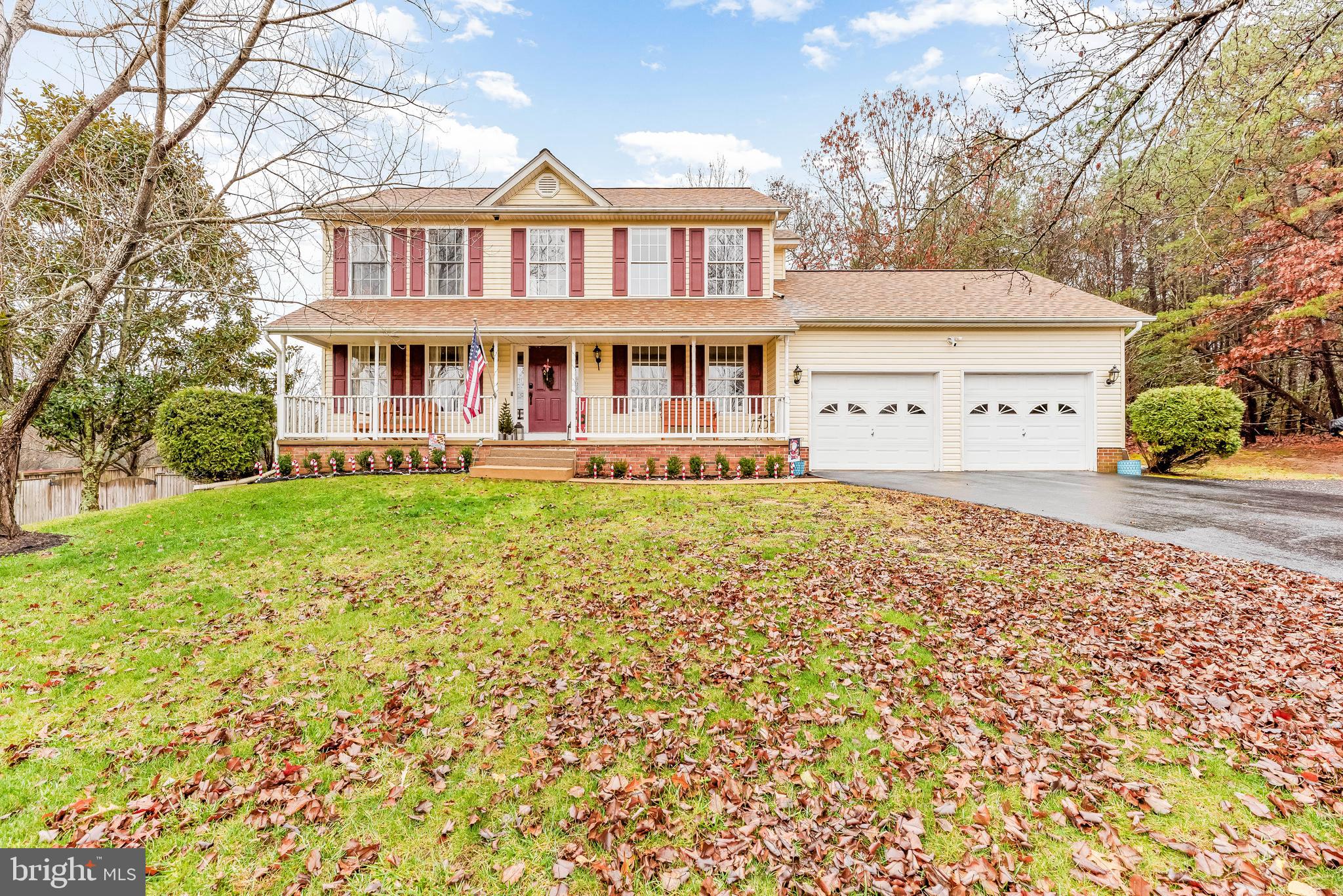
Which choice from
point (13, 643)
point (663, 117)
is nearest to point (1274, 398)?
point (663, 117)

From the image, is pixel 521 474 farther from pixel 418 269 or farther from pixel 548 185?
pixel 548 185

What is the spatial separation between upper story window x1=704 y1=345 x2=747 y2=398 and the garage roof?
172 centimetres

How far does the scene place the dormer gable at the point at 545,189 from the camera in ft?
42.2

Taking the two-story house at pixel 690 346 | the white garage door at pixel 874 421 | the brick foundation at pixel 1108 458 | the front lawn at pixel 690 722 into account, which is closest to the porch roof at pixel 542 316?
the two-story house at pixel 690 346

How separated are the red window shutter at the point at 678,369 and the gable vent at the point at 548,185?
4.75 metres

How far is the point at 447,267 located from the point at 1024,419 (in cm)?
1453

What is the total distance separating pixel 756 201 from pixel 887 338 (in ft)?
15.1

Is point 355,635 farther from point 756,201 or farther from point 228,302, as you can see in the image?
point 228,302

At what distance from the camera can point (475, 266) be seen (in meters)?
13.4

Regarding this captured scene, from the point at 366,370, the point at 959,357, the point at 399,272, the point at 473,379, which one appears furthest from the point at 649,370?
the point at 959,357

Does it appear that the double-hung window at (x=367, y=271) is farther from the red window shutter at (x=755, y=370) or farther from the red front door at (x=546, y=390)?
the red window shutter at (x=755, y=370)

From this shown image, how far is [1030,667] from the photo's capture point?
3.55 meters

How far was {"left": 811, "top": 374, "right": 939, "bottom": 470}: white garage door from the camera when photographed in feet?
42.6

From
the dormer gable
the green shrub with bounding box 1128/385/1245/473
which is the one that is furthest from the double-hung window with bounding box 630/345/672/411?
the green shrub with bounding box 1128/385/1245/473
